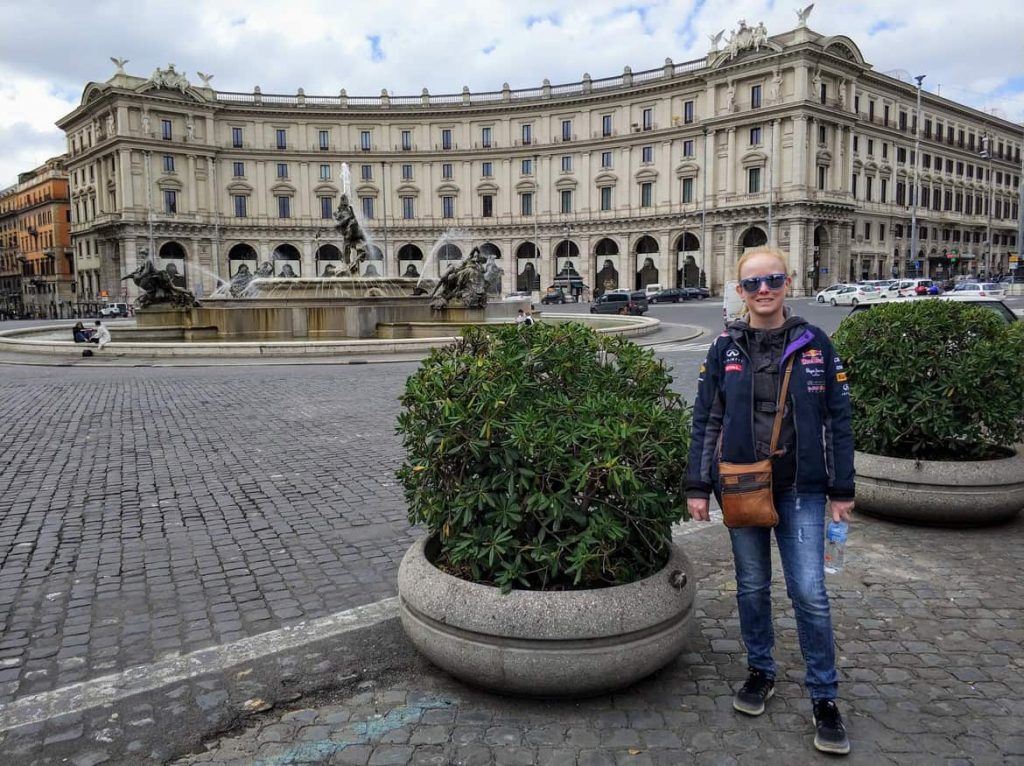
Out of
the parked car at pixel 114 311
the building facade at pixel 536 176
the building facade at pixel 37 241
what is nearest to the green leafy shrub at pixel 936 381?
the parked car at pixel 114 311

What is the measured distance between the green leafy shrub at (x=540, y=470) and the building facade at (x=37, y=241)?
96.4 meters

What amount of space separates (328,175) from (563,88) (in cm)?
2567

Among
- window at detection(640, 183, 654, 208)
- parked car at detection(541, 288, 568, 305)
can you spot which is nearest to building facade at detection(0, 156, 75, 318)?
parked car at detection(541, 288, 568, 305)

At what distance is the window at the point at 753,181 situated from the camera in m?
69.3

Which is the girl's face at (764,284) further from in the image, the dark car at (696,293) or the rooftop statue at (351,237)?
the dark car at (696,293)

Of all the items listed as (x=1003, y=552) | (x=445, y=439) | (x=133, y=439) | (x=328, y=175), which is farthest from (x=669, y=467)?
(x=328, y=175)

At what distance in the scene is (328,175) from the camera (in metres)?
Result: 81.6

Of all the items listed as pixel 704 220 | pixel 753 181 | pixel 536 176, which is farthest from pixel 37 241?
pixel 753 181

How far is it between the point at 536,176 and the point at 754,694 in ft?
263

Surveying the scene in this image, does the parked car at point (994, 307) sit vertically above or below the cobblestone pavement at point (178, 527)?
above

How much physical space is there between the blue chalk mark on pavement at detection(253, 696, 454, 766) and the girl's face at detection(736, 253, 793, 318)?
223 cm

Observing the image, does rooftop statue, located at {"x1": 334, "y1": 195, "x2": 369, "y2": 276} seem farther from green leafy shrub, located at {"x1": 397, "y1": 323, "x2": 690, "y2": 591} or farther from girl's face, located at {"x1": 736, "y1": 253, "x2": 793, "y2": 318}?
girl's face, located at {"x1": 736, "y1": 253, "x2": 793, "y2": 318}

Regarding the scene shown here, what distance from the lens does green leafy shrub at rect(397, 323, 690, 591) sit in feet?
11.3

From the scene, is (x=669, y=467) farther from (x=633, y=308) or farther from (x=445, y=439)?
(x=633, y=308)
